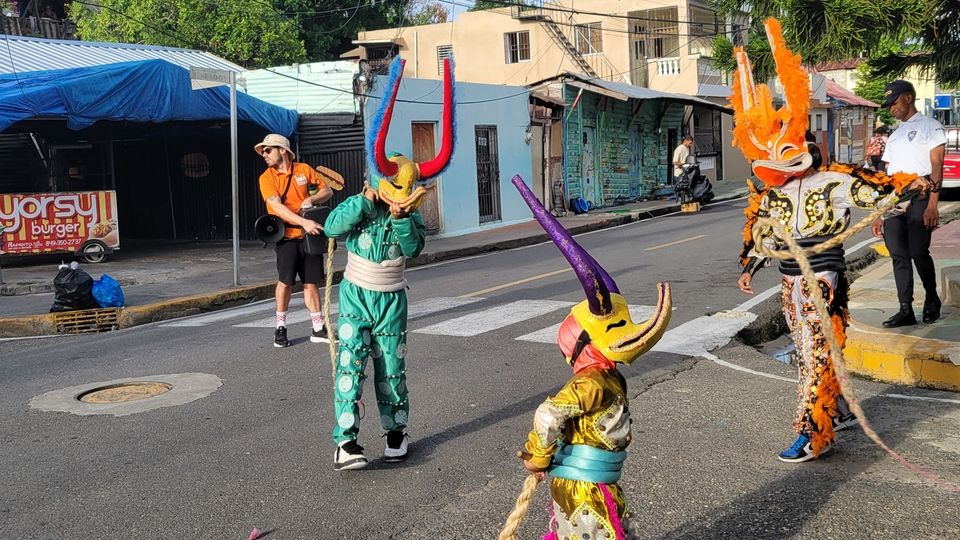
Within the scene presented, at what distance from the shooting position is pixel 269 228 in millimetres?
8273

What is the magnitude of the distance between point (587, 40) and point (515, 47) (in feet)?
9.34

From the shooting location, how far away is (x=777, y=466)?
5039 millimetres

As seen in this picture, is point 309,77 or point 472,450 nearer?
point 472,450

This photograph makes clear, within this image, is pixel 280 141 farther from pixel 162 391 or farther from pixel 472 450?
pixel 472 450

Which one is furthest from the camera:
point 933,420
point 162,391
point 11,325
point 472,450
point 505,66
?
point 505,66

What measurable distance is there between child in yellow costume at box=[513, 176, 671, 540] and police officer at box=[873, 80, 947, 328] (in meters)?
4.30

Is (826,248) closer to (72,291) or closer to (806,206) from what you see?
(806,206)

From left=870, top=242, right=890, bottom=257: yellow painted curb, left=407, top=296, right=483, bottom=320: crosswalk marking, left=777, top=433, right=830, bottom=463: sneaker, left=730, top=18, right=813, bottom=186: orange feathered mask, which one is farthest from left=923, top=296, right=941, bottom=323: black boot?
left=870, top=242, right=890, bottom=257: yellow painted curb

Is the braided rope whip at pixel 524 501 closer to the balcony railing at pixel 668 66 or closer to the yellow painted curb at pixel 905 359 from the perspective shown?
the yellow painted curb at pixel 905 359

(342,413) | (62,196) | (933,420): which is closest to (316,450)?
(342,413)

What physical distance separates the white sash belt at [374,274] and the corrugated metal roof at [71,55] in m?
11.2

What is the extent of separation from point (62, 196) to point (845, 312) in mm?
A: 13330

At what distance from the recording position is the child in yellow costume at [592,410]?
124 inches

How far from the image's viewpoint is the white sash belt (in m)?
5.16
